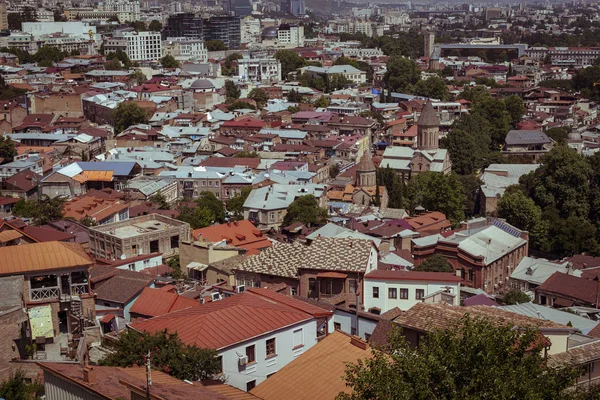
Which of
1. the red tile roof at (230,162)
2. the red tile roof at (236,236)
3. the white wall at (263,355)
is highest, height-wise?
the white wall at (263,355)

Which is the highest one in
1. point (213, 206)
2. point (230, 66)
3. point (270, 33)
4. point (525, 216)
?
point (270, 33)

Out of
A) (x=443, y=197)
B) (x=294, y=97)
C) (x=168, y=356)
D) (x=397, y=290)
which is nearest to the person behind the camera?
(x=168, y=356)

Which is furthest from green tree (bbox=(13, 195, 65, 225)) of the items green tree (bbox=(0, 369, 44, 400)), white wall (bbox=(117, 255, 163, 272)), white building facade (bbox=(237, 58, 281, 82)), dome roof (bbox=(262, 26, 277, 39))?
dome roof (bbox=(262, 26, 277, 39))

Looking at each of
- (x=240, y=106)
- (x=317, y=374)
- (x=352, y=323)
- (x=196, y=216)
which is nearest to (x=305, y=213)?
(x=196, y=216)

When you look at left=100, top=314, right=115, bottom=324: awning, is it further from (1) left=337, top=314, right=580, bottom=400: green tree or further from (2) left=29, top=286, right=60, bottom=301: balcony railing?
(1) left=337, top=314, right=580, bottom=400: green tree

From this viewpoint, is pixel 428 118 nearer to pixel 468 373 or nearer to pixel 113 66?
pixel 468 373

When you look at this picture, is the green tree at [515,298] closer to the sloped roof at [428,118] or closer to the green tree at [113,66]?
the sloped roof at [428,118]

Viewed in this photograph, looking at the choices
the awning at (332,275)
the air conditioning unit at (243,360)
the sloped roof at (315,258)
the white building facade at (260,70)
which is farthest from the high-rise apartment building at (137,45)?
the air conditioning unit at (243,360)
